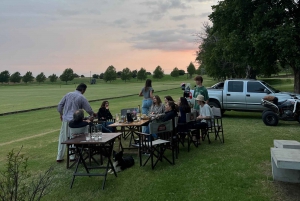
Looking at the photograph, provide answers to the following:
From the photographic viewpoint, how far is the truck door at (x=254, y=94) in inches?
480

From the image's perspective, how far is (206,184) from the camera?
4691mm

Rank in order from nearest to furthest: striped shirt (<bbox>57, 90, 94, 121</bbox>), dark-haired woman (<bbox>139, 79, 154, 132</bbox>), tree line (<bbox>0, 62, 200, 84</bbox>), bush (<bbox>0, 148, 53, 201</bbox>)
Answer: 1. bush (<bbox>0, 148, 53, 201</bbox>)
2. striped shirt (<bbox>57, 90, 94, 121</bbox>)
3. dark-haired woman (<bbox>139, 79, 154, 132</bbox>)
4. tree line (<bbox>0, 62, 200, 84</bbox>)

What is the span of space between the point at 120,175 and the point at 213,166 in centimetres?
197

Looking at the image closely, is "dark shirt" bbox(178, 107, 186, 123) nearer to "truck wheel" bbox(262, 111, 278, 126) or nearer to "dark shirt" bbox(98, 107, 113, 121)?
"dark shirt" bbox(98, 107, 113, 121)

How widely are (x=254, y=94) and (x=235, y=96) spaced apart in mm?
862

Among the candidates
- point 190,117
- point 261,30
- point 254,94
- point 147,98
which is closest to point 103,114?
point 147,98

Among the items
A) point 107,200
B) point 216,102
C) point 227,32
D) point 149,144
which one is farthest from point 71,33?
point 107,200

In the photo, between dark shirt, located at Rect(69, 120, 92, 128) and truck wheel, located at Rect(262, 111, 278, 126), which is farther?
truck wheel, located at Rect(262, 111, 278, 126)

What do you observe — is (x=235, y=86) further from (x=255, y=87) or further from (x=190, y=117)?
(x=190, y=117)

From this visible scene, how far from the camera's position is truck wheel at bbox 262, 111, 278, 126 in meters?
10.2

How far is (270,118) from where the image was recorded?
1034cm

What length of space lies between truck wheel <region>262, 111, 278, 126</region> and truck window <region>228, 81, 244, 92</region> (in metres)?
2.50

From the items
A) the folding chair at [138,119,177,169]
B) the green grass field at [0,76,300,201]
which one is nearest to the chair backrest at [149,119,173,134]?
the folding chair at [138,119,177,169]

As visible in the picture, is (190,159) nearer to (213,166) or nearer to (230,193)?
(213,166)
